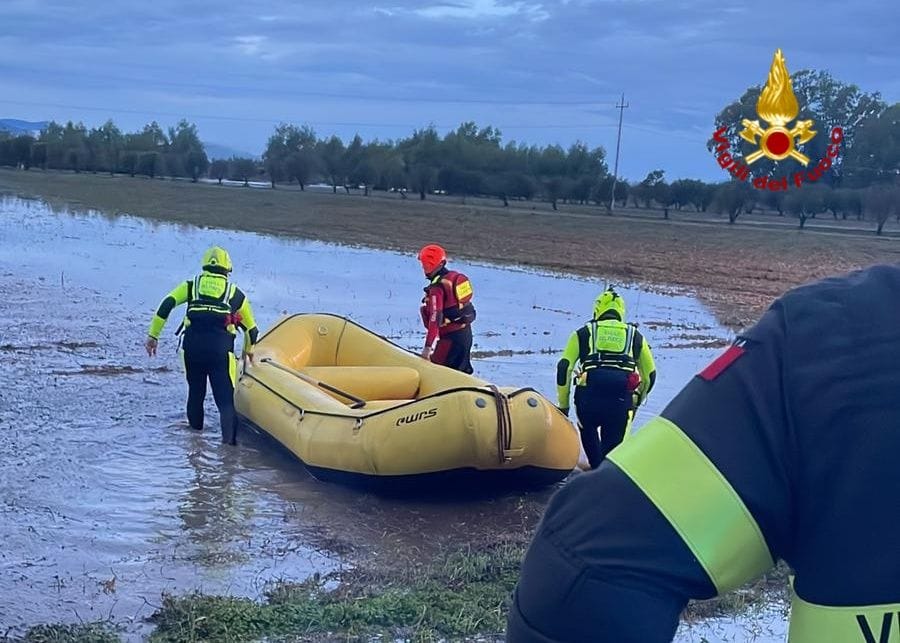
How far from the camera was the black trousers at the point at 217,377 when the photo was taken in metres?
8.98

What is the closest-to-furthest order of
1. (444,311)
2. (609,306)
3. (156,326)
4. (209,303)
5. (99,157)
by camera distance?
(609,306) → (209,303) → (156,326) → (444,311) → (99,157)

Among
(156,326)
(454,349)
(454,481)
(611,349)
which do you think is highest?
(611,349)

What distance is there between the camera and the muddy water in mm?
5879

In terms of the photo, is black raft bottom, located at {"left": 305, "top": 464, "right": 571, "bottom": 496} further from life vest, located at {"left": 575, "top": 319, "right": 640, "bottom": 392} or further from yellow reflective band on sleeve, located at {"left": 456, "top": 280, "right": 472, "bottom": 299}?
yellow reflective band on sleeve, located at {"left": 456, "top": 280, "right": 472, "bottom": 299}

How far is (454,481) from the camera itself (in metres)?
7.61

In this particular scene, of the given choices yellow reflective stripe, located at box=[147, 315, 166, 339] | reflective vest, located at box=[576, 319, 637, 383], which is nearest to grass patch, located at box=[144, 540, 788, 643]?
reflective vest, located at box=[576, 319, 637, 383]

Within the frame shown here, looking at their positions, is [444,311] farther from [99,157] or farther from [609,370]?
[99,157]

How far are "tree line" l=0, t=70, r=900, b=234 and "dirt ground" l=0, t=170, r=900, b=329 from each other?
113 centimetres

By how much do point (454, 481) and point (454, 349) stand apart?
8.89ft

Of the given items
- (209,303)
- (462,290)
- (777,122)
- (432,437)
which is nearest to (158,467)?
(209,303)

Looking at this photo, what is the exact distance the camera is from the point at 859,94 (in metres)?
13.9

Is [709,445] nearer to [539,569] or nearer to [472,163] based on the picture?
[539,569]

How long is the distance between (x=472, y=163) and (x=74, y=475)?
189ft

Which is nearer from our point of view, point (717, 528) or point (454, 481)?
point (717, 528)
